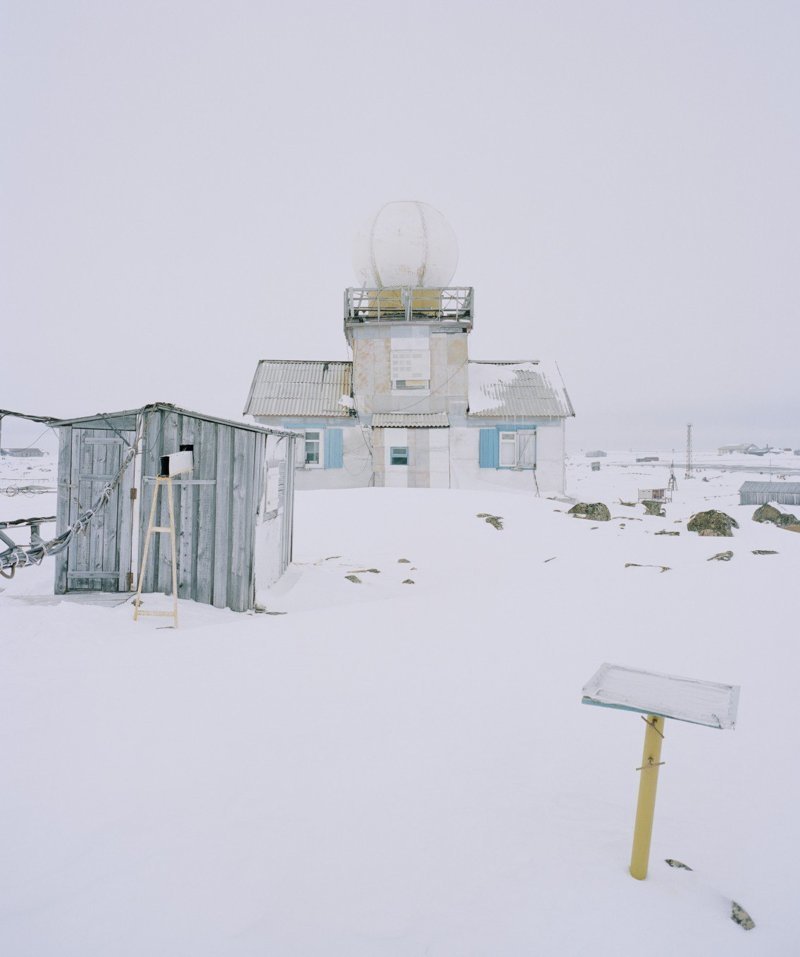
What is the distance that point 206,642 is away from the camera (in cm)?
694

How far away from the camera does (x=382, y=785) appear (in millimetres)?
4070

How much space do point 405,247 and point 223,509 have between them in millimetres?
17579

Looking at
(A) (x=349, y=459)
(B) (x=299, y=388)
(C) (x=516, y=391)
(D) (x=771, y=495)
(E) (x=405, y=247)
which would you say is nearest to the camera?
(E) (x=405, y=247)

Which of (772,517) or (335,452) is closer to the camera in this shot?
(335,452)

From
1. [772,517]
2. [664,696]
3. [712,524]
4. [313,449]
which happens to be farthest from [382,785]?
[772,517]

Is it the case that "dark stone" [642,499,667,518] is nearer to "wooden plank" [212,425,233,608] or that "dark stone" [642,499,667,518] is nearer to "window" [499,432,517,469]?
"window" [499,432,517,469]

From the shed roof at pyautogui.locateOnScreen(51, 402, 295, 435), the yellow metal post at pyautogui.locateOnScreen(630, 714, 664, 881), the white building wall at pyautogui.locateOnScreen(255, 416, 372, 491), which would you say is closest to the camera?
the yellow metal post at pyautogui.locateOnScreen(630, 714, 664, 881)

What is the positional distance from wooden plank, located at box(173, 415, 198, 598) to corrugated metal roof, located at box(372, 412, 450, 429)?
45.9ft

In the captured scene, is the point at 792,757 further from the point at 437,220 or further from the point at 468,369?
the point at 437,220

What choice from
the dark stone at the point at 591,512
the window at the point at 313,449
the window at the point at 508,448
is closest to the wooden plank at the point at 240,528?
the dark stone at the point at 591,512

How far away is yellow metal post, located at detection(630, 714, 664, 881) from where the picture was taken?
317 cm

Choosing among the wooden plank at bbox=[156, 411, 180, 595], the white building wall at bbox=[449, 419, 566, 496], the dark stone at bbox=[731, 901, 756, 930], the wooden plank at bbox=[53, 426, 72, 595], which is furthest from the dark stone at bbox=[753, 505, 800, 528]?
the wooden plank at bbox=[53, 426, 72, 595]

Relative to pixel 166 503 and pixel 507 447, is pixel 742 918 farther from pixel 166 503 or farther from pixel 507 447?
pixel 507 447

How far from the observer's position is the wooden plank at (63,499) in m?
9.12
